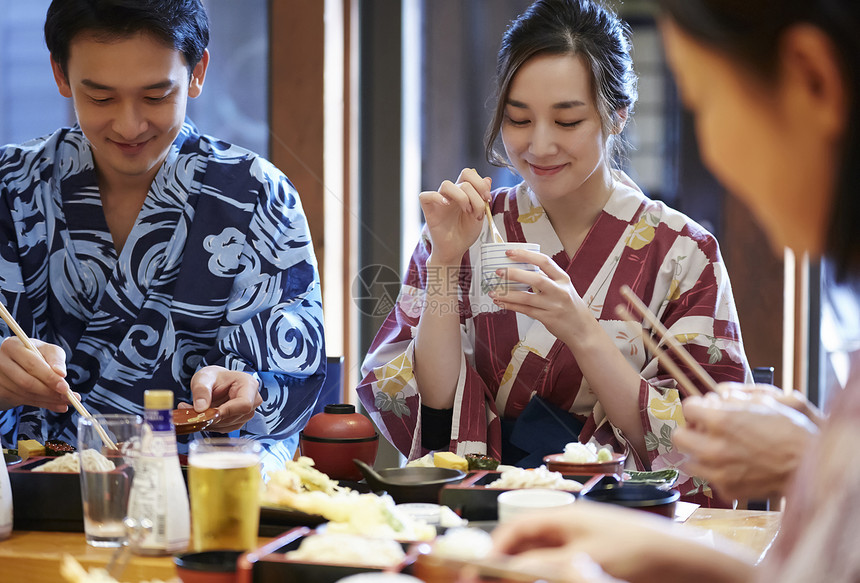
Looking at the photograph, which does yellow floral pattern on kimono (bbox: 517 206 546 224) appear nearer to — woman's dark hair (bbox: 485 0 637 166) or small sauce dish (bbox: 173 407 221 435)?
woman's dark hair (bbox: 485 0 637 166)

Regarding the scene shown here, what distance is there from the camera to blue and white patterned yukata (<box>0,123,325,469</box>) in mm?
2035

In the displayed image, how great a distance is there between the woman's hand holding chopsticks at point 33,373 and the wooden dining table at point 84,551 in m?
0.32

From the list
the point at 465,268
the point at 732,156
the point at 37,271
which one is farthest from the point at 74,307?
the point at 732,156

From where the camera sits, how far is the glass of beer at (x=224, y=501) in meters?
1.10

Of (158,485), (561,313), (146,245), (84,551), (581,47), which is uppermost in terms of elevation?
(581,47)

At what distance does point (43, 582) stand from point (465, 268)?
114 centimetres

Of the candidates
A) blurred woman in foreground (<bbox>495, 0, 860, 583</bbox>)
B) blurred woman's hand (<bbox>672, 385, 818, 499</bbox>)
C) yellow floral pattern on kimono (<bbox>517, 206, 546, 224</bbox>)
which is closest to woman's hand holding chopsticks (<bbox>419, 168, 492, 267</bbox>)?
yellow floral pattern on kimono (<bbox>517, 206, 546, 224</bbox>)

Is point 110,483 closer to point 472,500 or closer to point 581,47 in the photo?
point 472,500

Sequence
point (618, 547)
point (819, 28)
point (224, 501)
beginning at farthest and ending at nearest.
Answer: point (224, 501) → point (618, 547) → point (819, 28)

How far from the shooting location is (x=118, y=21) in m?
1.93

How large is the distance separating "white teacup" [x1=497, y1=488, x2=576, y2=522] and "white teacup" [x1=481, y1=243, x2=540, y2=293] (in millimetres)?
601

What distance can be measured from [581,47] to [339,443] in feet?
3.48

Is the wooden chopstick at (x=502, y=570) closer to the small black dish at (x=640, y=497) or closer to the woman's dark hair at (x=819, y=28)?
the woman's dark hair at (x=819, y=28)

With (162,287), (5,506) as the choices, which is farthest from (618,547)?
(162,287)
